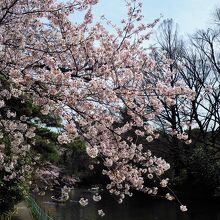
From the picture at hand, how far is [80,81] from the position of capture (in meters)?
4.67

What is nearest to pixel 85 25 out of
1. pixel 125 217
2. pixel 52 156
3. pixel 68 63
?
pixel 68 63

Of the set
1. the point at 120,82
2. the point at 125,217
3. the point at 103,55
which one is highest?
the point at 103,55

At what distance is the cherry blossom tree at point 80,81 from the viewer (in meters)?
4.66

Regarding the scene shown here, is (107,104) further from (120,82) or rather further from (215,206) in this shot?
(215,206)

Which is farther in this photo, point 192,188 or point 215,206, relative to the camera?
point 192,188

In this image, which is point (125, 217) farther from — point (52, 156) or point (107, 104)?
point (107, 104)

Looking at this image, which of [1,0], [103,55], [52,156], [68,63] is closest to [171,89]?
[103,55]

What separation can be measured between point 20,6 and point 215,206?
2066 cm

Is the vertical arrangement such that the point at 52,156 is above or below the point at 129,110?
above

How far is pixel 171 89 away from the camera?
558cm

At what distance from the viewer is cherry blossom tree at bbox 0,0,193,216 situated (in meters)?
4.66

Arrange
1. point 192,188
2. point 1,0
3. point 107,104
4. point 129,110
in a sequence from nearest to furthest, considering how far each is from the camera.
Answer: point 1,0
point 107,104
point 129,110
point 192,188

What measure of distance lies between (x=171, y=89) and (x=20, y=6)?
257cm

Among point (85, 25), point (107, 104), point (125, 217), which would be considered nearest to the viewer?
point (107, 104)
